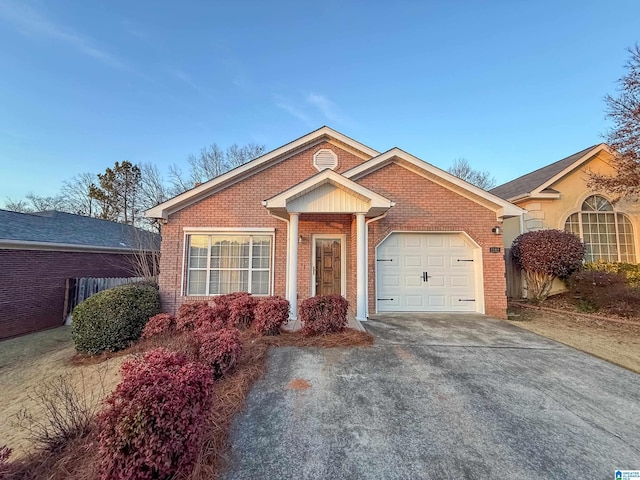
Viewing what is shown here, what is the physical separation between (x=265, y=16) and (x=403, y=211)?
930cm

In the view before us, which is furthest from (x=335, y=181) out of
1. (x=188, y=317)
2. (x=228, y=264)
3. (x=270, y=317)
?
(x=188, y=317)

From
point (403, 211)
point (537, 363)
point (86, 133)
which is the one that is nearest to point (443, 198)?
point (403, 211)

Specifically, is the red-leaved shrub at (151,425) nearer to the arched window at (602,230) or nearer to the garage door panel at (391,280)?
the garage door panel at (391,280)

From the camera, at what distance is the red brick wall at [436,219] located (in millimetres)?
8562

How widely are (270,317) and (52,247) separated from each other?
11195mm

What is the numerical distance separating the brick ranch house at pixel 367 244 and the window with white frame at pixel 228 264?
1.3 inches

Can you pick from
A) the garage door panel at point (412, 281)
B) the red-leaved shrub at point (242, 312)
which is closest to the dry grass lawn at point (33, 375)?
the red-leaved shrub at point (242, 312)

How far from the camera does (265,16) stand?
34.0 feet

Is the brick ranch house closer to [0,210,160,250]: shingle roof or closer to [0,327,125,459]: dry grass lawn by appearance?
[0,327,125,459]: dry grass lawn

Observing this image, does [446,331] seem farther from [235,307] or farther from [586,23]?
[586,23]

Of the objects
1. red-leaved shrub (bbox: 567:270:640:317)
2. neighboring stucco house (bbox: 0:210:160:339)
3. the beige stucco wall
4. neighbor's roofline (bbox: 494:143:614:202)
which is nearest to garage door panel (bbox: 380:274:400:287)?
red-leaved shrub (bbox: 567:270:640:317)

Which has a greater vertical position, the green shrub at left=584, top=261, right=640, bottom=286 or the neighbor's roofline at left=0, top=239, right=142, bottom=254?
the neighbor's roofline at left=0, top=239, right=142, bottom=254

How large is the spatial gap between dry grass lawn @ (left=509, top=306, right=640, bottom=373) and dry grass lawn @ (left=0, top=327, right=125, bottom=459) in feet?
32.8

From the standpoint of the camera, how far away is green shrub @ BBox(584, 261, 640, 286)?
375 inches
